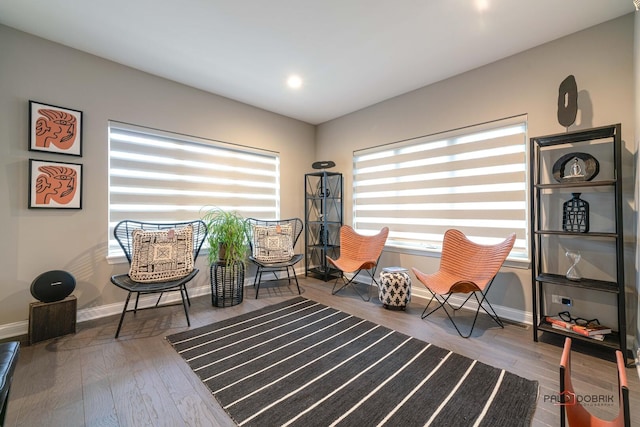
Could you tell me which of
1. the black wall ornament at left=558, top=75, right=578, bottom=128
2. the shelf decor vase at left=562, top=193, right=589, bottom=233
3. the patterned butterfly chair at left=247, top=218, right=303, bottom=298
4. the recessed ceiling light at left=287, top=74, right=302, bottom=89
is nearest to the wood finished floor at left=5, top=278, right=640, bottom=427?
the patterned butterfly chair at left=247, top=218, right=303, bottom=298

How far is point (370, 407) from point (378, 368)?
388 mm

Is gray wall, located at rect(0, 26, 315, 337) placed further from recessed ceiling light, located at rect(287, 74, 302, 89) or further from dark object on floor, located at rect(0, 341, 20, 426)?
dark object on floor, located at rect(0, 341, 20, 426)

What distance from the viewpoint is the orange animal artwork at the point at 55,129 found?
94.7 inches

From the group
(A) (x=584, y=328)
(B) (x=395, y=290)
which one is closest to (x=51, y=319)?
(B) (x=395, y=290)

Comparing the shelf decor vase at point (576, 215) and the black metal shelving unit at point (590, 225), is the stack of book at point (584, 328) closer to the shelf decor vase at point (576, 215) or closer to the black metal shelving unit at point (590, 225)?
the black metal shelving unit at point (590, 225)

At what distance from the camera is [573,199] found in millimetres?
2289

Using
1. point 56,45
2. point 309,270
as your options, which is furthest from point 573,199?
point 56,45

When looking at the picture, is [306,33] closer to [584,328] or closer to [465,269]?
[465,269]

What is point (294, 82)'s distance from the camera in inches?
128

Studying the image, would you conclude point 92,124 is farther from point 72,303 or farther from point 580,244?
point 580,244

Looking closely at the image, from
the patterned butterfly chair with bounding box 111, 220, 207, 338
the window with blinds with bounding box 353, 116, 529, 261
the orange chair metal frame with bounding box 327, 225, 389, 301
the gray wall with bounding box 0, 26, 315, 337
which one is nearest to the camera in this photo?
the gray wall with bounding box 0, 26, 315, 337

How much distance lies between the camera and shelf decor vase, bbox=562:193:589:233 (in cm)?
221

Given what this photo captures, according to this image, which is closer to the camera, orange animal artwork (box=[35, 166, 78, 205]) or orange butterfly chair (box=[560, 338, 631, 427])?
orange butterfly chair (box=[560, 338, 631, 427])

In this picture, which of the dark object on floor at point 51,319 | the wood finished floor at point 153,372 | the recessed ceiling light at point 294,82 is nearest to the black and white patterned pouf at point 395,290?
the wood finished floor at point 153,372
